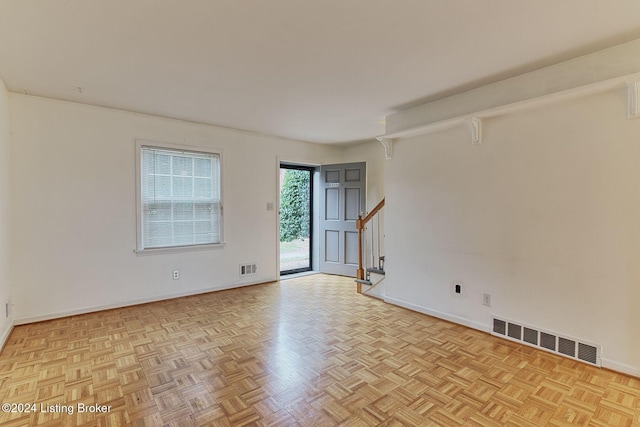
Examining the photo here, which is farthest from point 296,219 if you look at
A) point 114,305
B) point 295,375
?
point 295,375

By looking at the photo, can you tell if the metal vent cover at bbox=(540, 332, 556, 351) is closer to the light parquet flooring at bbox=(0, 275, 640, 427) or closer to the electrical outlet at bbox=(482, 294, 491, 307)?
the light parquet flooring at bbox=(0, 275, 640, 427)

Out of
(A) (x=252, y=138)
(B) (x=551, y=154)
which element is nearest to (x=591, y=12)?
(B) (x=551, y=154)

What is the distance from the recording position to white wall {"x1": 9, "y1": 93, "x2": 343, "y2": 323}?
3162mm

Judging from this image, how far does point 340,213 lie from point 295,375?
3528 mm

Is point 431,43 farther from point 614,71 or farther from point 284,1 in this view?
point 614,71

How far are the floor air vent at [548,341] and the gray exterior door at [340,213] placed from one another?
272 centimetres

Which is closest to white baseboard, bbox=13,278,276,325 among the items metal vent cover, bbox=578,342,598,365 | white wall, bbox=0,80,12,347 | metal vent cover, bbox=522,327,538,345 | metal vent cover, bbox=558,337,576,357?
white wall, bbox=0,80,12,347

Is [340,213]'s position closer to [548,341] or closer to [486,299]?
[486,299]

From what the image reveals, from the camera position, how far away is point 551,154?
2545mm

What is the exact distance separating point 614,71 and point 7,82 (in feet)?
16.5

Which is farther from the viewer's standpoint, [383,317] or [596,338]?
[383,317]

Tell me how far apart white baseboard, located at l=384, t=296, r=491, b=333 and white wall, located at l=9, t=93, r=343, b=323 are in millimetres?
2513

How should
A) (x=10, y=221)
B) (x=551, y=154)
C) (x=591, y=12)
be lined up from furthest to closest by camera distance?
(x=10, y=221) < (x=551, y=154) < (x=591, y=12)

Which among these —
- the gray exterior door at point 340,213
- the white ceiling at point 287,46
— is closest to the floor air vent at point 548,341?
the white ceiling at point 287,46
